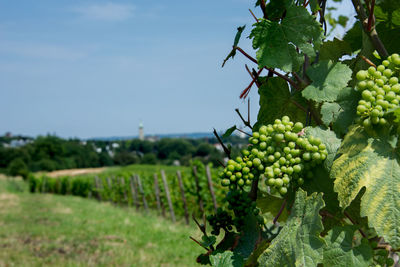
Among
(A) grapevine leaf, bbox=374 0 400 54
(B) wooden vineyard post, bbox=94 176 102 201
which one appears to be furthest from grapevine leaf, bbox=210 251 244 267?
(B) wooden vineyard post, bbox=94 176 102 201

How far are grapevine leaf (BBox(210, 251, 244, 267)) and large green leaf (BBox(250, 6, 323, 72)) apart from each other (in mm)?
499

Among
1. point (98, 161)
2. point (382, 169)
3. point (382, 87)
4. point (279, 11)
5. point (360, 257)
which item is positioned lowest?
point (98, 161)

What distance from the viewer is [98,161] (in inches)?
2480

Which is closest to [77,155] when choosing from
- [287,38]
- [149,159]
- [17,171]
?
[149,159]

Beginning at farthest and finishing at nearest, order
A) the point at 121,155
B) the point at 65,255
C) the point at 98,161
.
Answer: the point at 121,155, the point at 98,161, the point at 65,255

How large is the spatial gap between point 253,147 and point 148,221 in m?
12.4

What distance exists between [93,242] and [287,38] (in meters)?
9.44

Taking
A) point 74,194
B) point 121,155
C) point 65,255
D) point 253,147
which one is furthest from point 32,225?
point 121,155

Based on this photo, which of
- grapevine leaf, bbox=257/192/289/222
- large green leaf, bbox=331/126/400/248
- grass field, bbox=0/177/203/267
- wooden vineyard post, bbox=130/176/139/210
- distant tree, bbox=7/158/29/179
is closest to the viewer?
large green leaf, bbox=331/126/400/248

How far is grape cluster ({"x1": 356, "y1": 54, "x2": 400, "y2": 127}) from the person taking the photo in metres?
0.87

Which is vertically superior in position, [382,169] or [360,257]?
Result: [382,169]

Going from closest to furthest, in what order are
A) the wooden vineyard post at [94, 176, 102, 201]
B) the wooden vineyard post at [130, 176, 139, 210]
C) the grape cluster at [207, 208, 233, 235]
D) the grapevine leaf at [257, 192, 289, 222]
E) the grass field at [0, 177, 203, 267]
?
the grape cluster at [207, 208, 233, 235], the grapevine leaf at [257, 192, 289, 222], the grass field at [0, 177, 203, 267], the wooden vineyard post at [130, 176, 139, 210], the wooden vineyard post at [94, 176, 102, 201]

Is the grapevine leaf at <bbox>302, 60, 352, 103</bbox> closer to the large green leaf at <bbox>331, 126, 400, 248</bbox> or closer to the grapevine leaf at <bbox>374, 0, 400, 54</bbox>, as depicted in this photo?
the large green leaf at <bbox>331, 126, 400, 248</bbox>

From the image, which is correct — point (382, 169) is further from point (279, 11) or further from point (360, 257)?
point (279, 11)
